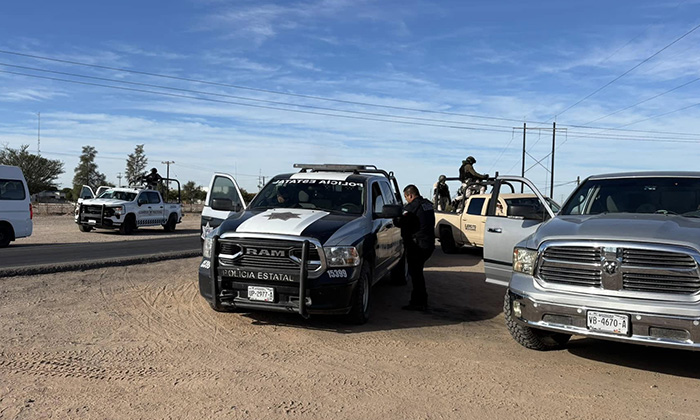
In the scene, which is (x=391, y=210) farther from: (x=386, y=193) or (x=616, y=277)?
(x=616, y=277)

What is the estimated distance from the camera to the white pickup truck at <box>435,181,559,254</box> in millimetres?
14805

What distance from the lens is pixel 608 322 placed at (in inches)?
195

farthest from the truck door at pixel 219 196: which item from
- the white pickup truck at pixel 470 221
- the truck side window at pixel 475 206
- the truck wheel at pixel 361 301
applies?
the truck side window at pixel 475 206

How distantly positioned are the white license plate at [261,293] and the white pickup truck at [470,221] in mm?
9046

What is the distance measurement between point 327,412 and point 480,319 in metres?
4.07

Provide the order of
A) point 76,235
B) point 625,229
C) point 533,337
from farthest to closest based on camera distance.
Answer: point 76,235, point 533,337, point 625,229

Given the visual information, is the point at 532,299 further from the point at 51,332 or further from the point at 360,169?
the point at 51,332

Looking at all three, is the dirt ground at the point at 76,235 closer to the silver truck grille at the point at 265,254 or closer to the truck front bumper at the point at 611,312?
the silver truck grille at the point at 265,254

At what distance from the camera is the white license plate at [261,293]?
21.0 feet

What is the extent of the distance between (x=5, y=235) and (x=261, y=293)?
13218mm

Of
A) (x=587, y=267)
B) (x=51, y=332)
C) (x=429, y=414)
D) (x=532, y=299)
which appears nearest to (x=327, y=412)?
(x=429, y=414)

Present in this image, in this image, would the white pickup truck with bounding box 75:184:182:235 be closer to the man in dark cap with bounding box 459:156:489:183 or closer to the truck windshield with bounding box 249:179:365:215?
the man in dark cap with bounding box 459:156:489:183

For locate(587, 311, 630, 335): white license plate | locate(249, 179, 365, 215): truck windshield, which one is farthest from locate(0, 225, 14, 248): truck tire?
locate(587, 311, 630, 335): white license plate

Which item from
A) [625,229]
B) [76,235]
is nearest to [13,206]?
[76,235]
